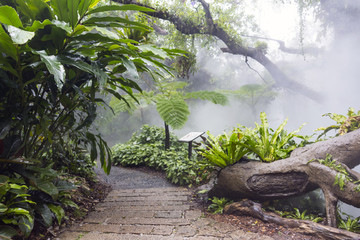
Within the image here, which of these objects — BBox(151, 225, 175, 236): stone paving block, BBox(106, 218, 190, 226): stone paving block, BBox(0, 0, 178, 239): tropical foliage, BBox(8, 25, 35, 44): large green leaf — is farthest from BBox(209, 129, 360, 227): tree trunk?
BBox(8, 25, 35, 44): large green leaf

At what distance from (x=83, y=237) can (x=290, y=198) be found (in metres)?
1.80

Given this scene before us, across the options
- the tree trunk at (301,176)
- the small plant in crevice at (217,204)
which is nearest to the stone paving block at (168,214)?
the small plant in crevice at (217,204)

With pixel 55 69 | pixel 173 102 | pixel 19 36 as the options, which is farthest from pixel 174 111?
pixel 19 36

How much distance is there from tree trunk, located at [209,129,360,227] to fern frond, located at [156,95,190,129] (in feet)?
4.65

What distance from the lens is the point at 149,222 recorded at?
185 cm

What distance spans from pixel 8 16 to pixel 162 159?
3081mm

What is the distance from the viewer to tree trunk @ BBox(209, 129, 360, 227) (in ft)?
5.51

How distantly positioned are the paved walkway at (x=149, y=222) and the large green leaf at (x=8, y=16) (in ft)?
4.60

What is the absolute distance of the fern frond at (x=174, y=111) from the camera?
348 cm

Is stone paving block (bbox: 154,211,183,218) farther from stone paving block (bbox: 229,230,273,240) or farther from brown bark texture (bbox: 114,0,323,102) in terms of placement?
brown bark texture (bbox: 114,0,323,102)

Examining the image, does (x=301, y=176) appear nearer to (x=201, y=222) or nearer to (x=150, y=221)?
(x=201, y=222)

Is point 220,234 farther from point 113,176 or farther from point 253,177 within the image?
point 113,176

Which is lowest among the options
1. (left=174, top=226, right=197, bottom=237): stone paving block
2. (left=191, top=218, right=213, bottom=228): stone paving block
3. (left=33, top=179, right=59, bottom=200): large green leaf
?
(left=174, top=226, right=197, bottom=237): stone paving block

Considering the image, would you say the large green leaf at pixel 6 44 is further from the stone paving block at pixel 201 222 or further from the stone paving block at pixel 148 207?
the stone paving block at pixel 201 222
